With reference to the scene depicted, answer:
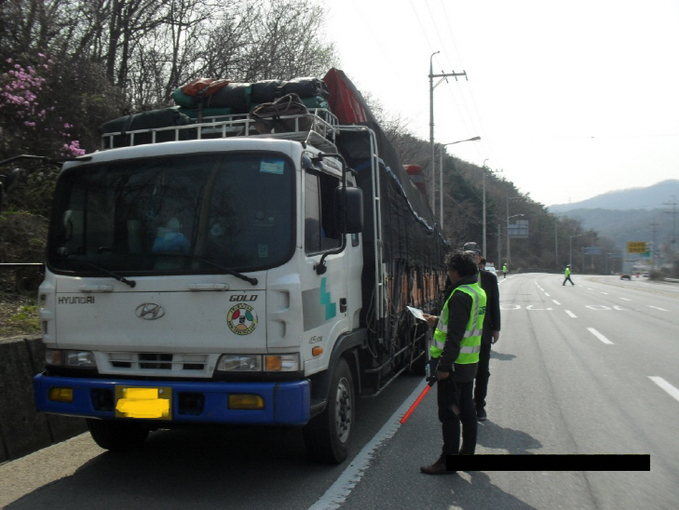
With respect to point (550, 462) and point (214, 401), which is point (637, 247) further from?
point (214, 401)

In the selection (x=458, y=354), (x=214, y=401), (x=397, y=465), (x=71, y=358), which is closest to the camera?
(x=214, y=401)

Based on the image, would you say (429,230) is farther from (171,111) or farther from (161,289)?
(161,289)

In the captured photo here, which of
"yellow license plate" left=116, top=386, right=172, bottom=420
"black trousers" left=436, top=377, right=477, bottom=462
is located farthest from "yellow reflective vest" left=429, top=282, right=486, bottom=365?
"yellow license plate" left=116, top=386, right=172, bottom=420

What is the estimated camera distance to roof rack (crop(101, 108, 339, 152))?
5145 millimetres

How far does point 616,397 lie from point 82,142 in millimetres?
10842

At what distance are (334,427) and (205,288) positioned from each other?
1521 mm

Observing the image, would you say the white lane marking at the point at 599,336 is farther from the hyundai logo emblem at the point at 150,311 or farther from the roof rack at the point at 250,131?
the hyundai logo emblem at the point at 150,311

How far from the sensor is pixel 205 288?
4.23 meters

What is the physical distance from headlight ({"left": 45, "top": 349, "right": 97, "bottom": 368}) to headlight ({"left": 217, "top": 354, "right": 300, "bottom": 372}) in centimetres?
106

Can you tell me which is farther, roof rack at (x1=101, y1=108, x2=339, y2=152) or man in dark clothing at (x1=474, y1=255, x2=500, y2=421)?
man in dark clothing at (x1=474, y1=255, x2=500, y2=421)

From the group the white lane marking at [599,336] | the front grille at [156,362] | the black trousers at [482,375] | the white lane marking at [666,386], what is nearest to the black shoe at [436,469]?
the black trousers at [482,375]

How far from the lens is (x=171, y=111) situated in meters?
5.67

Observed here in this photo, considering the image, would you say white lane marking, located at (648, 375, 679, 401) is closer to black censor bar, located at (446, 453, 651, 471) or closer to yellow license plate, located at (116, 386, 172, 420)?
black censor bar, located at (446, 453, 651, 471)

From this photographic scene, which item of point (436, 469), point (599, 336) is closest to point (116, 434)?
point (436, 469)
